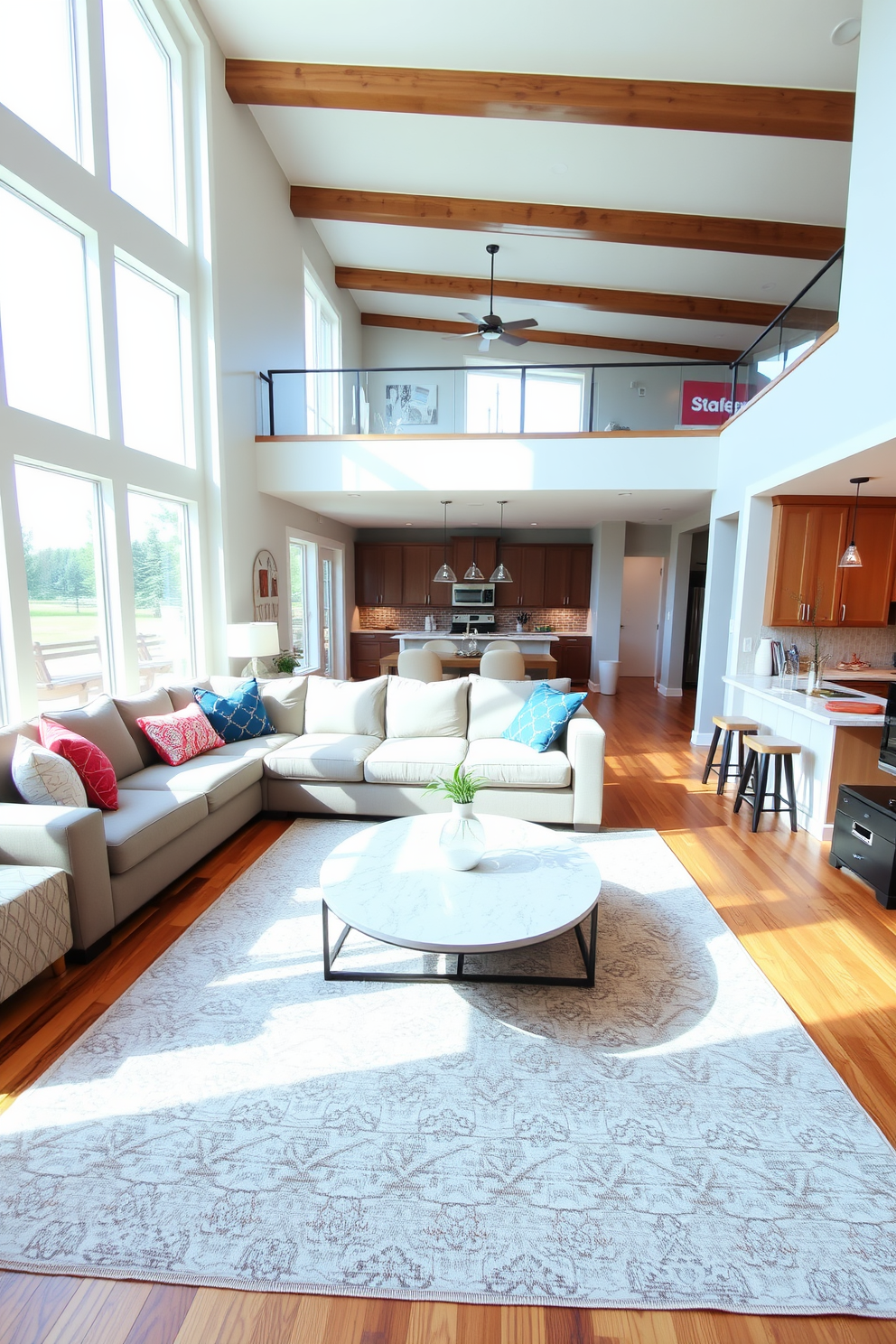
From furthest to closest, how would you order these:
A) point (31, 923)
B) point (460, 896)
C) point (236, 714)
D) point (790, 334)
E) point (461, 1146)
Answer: point (790, 334) → point (236, 714) → point (460, 896) → point (31, 923) → point (461, 1146)

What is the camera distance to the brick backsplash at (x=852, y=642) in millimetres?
5582

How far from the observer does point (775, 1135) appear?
5.93 feet

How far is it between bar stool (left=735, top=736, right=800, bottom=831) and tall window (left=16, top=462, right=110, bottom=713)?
174 inches

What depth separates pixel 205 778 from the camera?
3.58 meters

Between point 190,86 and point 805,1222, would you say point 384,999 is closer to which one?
point 805,1222

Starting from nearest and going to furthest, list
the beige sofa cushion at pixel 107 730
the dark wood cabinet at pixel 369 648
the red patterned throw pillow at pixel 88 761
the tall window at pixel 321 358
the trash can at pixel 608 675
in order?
the red patterned throw pillow at pixel 88 761 → the beige sofa cushion at pixel 107 730 → the tall window at pixel 321 358 → the trash can at pixel 608 675 → the dark wood cabinet at pixel 369 648

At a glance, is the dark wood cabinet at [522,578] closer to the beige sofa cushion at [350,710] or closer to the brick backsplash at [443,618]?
the brick backsplash at [443,618]

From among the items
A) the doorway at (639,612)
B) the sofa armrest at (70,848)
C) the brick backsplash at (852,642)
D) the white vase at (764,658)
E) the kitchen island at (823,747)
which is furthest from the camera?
the doorway at (639,612)

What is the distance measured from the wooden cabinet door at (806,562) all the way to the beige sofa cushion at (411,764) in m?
3.17

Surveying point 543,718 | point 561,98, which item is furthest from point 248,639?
point 561,98

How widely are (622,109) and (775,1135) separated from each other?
6086mm

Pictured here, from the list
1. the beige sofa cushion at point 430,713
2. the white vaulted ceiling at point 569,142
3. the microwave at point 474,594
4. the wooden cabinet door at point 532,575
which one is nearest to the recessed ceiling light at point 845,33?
the white vaulted ceiling at point 569,142

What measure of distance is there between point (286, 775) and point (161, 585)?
186 cm

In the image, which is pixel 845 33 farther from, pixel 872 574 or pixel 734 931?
pixel 734 931
